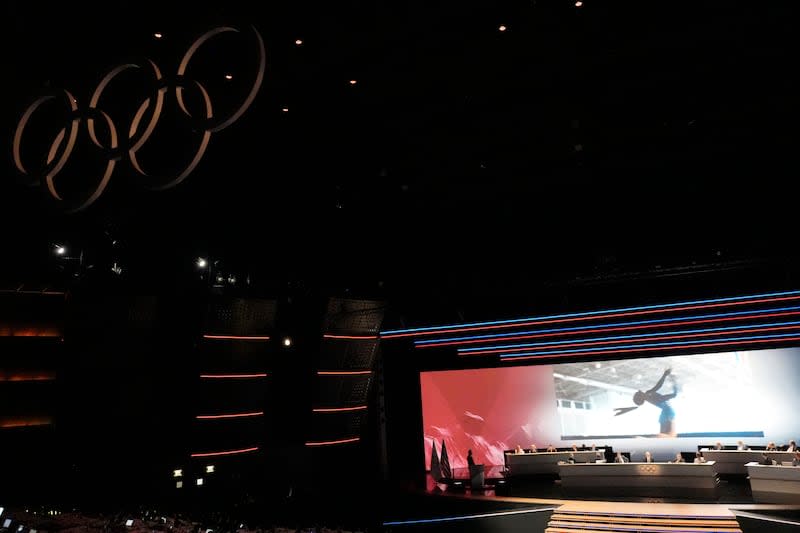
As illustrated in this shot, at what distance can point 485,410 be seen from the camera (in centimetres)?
1355

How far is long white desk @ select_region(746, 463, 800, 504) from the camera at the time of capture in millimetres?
8438

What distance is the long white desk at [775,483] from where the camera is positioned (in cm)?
844

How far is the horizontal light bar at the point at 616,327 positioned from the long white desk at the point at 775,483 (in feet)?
8.85

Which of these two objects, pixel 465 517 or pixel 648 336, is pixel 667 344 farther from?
pixel 465 517

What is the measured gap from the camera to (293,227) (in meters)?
8.77

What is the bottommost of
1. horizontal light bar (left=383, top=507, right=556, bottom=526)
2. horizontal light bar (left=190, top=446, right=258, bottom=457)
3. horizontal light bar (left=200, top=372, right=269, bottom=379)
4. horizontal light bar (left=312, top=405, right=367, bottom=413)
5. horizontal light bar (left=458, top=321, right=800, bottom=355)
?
horizontal light bar (left=383, top=507, right=556, bottom=526)

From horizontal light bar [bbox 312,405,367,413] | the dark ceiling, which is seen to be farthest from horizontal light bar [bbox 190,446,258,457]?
the dark ceiling

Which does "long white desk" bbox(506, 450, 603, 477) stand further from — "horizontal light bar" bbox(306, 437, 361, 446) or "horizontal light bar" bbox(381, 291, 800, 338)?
"horizontal light bar" bbox(306, 437, 361, 446)

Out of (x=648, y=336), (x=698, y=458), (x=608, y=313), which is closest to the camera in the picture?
(x=698, y=458)

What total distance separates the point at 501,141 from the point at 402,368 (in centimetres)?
799

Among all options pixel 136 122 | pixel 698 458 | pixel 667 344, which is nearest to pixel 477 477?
pixel 698 458

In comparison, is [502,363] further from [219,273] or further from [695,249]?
[219,273]

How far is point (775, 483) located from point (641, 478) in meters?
2.16

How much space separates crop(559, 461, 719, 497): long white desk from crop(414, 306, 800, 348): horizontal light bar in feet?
8.78
